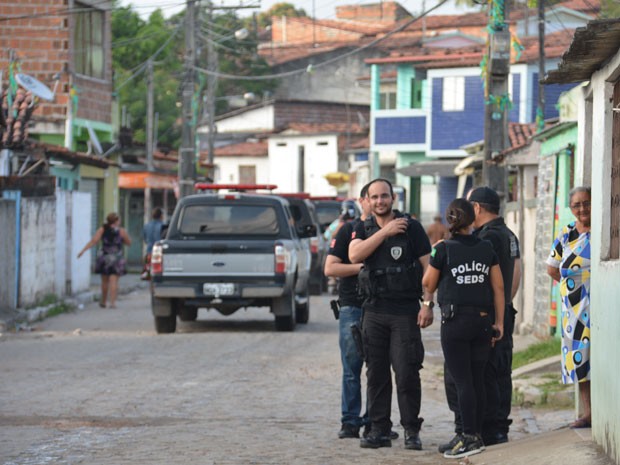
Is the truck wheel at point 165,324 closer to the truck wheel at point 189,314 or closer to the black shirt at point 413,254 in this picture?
the truck wheel at point 189,314

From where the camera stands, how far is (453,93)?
162 feet

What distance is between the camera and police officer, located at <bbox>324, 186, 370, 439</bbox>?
10.3m

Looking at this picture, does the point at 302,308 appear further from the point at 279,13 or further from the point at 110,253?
the point at 279,13

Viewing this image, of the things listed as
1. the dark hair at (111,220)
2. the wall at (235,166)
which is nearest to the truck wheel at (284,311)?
the dark hair at (111,220)

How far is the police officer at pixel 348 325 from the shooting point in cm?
1029

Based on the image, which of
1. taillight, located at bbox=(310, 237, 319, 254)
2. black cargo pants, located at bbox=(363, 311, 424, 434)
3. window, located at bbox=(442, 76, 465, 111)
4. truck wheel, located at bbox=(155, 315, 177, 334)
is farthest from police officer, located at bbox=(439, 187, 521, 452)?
window, located at bbox=(442, 76, 465, 111)

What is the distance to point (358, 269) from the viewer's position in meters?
10.2

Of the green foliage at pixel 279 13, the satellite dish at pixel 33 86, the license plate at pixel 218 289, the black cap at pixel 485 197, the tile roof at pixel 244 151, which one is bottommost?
the license plate at pixel 218 289

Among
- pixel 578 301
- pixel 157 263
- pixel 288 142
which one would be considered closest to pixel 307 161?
pixel 288 142

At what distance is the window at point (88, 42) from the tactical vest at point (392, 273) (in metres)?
25.8

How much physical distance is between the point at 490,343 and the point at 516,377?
4769mm

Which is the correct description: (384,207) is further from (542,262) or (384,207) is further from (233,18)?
(233,18)

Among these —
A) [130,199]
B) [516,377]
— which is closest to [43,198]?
[516,377]

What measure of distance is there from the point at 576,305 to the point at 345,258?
1.78 metres
